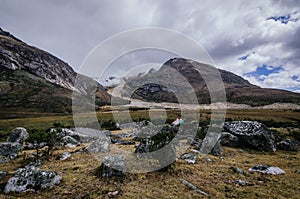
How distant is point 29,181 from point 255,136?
2053 centimetres

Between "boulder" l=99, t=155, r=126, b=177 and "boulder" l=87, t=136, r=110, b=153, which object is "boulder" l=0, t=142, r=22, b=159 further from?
"boulder" l=99, t=155, r=126, b=177

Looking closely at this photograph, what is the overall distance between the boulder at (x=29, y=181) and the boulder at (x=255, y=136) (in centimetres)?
1899

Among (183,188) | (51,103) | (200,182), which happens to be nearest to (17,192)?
(183,188)

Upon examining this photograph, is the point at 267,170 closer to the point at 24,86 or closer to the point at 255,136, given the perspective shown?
the point at 255,136

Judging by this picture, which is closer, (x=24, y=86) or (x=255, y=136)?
(x=255, y=136)

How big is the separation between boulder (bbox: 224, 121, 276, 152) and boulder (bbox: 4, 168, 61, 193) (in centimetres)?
1899

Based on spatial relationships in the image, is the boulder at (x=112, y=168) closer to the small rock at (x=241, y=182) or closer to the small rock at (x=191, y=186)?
the small rock at (x=191, y=186)

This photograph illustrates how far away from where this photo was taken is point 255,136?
1936 centimetres

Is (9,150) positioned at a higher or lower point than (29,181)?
lower

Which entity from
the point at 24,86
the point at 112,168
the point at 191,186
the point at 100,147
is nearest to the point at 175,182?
the point at 191,186

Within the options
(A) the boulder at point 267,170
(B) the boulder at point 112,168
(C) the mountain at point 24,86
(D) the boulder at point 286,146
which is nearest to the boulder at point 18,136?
(B) the boulder at point 112,168

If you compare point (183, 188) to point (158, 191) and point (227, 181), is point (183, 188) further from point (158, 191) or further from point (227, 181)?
point (227, 181)

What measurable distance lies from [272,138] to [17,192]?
75.6ft

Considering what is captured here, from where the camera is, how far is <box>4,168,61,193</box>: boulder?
9.28 metres
